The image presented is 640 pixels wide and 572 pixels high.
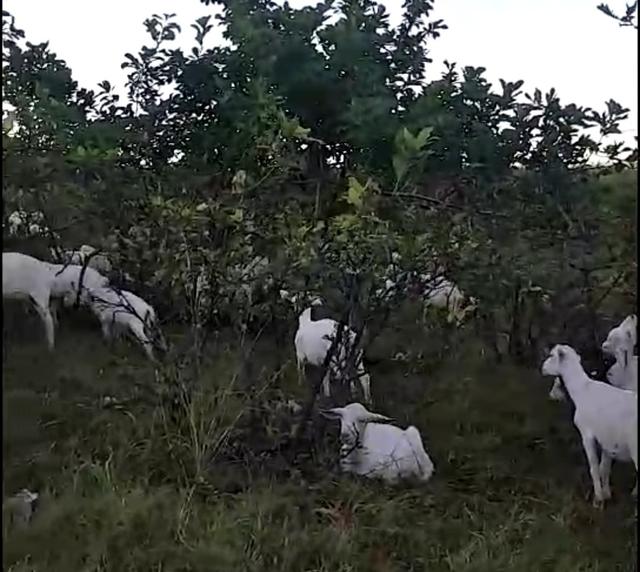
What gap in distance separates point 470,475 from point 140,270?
101cm

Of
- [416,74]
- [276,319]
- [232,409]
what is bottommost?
[232,409]

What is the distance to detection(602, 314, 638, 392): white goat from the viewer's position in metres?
2.18

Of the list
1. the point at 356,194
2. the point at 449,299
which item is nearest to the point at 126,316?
the point at 449,299

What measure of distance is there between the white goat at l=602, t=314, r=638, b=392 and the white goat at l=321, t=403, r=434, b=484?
0.51m

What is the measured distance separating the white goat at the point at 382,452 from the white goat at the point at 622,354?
0.51 meters

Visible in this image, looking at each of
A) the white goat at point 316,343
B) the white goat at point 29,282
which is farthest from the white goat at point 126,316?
the white goat at point 316,343

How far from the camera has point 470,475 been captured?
7.55 ft

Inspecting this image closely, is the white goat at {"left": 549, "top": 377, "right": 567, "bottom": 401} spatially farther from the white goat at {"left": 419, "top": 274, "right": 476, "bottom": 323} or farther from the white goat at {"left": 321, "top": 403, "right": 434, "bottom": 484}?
the white goat at {"left": 321, "top": 403, "right": 434, "bottom": 484}

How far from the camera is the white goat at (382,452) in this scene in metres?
2.23

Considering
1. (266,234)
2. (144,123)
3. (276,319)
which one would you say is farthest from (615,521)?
(144,123)

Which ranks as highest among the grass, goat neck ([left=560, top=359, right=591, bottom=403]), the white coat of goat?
the white coat of goat

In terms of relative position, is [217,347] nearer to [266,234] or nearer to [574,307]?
[266,234]

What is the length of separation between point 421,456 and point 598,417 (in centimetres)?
42

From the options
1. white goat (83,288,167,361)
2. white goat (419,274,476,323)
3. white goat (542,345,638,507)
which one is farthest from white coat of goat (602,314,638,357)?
white goat (83,288,167,361)
